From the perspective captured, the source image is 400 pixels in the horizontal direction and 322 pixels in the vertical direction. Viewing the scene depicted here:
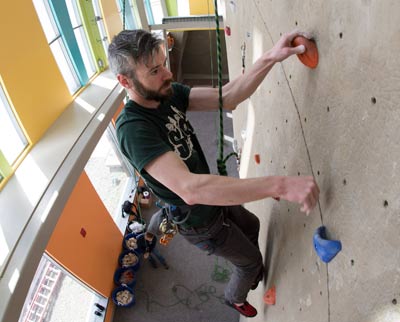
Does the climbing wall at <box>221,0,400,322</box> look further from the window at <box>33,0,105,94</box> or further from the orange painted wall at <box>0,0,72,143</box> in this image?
the window at <box>33,0,105,94</box>

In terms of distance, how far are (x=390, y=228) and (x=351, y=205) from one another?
15cm

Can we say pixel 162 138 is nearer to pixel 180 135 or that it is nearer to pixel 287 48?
pixel 180 135

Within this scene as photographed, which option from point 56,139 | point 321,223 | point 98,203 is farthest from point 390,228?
point 98,203

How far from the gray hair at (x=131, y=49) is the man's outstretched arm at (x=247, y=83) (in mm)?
330

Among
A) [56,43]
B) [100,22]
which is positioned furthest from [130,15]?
[56,43]

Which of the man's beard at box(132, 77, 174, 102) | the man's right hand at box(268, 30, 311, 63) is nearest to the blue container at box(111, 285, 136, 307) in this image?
the man's beard at box(132, 77, 174, 102)

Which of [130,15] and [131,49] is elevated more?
[131,49]

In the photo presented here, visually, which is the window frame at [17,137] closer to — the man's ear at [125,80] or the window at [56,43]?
the window at [56,43]

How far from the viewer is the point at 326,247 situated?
0.81 metres

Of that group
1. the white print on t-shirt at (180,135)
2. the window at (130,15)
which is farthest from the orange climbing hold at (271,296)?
the window at (130,15)

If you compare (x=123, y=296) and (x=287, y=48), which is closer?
(x=287, y=48)

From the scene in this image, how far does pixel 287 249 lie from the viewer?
1308 millimetres

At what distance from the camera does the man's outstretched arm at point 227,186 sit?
0.82 meters

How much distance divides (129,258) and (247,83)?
3.21 m
